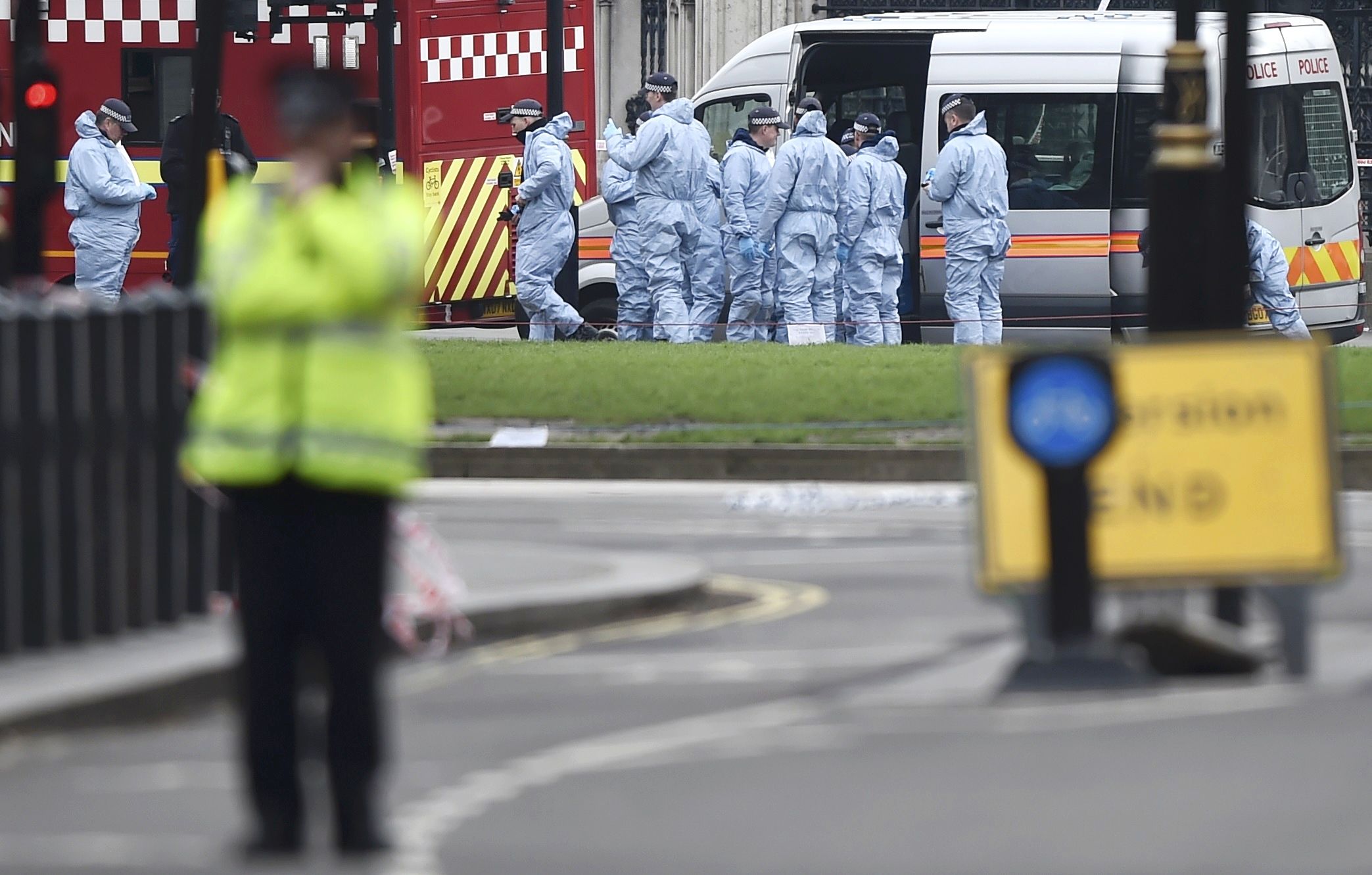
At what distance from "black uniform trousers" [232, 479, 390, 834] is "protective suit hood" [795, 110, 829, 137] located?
1510 cm

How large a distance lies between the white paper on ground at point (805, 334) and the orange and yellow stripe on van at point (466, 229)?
2.48 metres

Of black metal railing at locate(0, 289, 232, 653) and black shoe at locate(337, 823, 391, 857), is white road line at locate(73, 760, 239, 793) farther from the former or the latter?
black metal railing at locate(0, 289, 232, 653)

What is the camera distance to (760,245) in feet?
70.2

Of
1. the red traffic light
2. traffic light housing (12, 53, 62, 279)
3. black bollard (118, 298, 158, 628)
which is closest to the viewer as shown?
black bollard (118, 298, 158, 628)

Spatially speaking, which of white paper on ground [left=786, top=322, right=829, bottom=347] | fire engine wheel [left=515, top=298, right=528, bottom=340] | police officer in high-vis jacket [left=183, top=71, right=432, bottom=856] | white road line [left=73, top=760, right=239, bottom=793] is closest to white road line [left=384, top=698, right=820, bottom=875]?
police officer in high-vis jacket [left=183, top=71, right=432, bottom=856]

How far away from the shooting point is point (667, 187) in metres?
21.0

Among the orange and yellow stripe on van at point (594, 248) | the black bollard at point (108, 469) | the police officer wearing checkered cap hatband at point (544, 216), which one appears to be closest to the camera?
the black bollard at point (108, 469)

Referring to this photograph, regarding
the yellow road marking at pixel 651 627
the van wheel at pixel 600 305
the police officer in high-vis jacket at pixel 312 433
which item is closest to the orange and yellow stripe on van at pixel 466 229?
the van wheel at pixel 600 305

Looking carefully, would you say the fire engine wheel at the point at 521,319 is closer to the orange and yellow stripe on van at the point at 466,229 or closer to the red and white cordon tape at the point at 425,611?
the orange and yellow stripe on van at the point at 466,229

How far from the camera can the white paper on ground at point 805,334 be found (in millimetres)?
20812

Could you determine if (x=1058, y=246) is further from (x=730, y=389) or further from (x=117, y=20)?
(x=117, y=20)

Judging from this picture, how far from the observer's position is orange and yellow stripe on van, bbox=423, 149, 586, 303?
22.1 meters

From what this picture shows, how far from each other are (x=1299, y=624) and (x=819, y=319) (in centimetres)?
1429

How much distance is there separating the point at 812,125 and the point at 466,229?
3.39m
